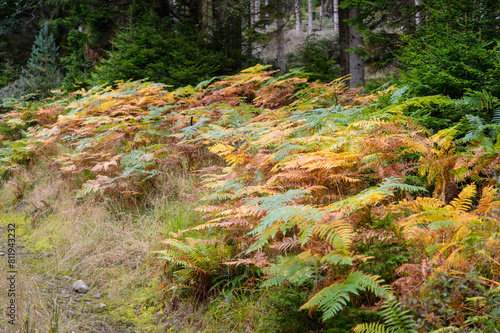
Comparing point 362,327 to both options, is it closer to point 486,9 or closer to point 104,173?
point 486,9

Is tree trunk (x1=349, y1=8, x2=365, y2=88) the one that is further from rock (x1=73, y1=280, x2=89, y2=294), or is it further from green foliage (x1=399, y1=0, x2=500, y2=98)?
rock (x1=73, y1=280, x2=89, y2=294)

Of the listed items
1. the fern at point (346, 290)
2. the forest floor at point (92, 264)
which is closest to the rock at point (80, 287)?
the forest floor at point (92, 264)

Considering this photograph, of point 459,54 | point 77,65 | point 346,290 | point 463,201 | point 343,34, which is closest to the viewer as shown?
point 346,290

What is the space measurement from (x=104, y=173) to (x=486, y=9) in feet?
19.7

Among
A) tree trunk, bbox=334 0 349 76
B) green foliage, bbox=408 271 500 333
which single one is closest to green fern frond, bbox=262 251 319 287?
green foliage, bbox=408 271 500 333

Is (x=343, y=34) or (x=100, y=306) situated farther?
(x=343, y=34)

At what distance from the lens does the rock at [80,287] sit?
353 cm

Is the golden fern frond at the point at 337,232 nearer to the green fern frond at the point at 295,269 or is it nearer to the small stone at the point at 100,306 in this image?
the green fern frond at the point at 295,269

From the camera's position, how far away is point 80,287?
3553 millimetres

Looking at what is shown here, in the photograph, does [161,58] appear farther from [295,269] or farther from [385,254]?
[385,254]

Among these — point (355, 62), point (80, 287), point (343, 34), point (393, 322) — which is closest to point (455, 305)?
point (393, 322)

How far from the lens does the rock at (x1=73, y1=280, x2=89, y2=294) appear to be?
3525 millimetres

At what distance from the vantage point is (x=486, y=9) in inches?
155

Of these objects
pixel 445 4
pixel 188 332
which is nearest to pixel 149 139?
pixel 188 332
